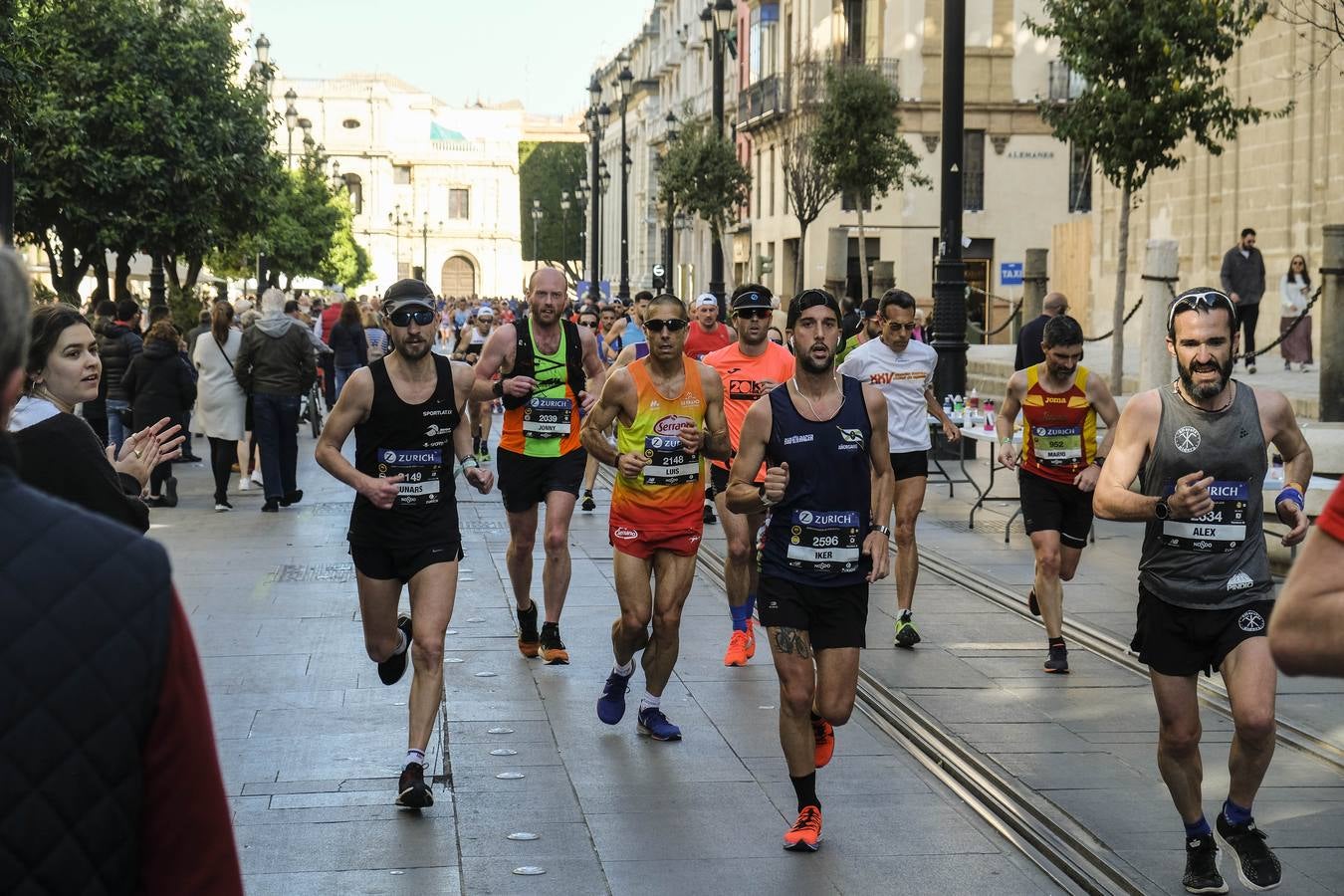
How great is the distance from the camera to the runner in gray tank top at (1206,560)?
584cm

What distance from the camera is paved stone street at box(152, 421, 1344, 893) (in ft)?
20.1

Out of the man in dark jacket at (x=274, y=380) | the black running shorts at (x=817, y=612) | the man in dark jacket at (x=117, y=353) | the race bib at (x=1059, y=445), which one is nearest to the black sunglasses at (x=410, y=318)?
the black running shorts at (x=817, y=612)

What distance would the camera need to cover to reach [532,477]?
9.97 metres

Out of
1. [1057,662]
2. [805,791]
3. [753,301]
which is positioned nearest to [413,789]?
[805,791]

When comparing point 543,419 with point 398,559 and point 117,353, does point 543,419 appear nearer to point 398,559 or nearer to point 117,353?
point 398,559

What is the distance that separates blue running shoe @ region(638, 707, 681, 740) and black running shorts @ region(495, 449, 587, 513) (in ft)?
6.84

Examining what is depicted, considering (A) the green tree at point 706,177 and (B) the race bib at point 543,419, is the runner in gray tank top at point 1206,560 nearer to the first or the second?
(B) the race bib at point 543,419

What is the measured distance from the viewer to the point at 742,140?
202ft

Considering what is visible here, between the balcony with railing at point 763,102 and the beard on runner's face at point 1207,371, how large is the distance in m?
47.6

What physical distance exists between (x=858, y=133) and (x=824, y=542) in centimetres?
3211

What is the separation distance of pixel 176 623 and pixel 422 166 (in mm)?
134894

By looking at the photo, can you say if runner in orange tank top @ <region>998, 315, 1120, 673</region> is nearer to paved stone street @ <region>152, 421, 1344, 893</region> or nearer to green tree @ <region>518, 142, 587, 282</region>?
paved stone street @ <region>152, 421, 1344, 893</region>

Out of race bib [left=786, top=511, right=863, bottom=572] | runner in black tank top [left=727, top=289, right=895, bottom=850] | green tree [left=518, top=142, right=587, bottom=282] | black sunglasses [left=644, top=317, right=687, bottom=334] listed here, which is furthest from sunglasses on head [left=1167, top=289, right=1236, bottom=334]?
green tree [left=518, top=142, right=587, bottom=282]

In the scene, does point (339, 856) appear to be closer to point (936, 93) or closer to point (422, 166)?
point (936, 93)
